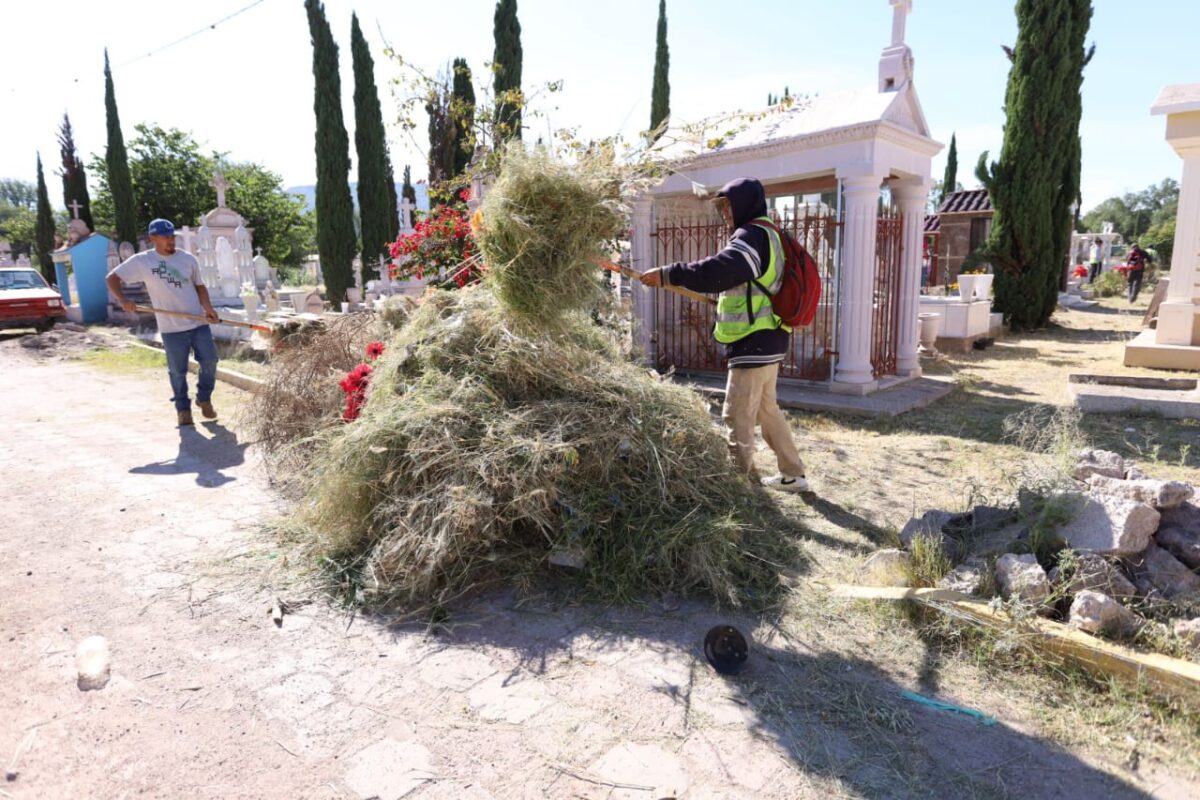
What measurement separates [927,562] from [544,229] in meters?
2.36

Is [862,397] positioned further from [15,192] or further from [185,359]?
[15,192]

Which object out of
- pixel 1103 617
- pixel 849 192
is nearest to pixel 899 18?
pixel 849 192

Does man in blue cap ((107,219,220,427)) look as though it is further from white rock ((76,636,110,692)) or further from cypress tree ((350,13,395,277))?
cypress tree ((350,13,395,277))

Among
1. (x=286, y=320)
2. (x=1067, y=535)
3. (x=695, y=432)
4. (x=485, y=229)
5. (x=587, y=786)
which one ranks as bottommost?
(x=587, y=786)

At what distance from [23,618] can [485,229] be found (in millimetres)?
2756

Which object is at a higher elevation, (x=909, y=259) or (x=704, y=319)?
(x=909, y=259)

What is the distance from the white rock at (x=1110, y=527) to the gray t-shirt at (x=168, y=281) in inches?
274

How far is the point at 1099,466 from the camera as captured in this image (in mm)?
3514

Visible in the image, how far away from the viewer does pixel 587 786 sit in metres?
2.16

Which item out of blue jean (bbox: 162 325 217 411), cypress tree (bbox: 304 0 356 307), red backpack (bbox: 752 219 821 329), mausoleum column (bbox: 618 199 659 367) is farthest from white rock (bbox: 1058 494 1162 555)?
cypress tree (bbox: 304 0 356 307)

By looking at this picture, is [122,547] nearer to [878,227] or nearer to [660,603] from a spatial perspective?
[660,603]

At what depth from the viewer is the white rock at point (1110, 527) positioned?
2.91 metres

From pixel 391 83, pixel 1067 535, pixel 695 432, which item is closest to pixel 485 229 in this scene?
pixel 695 432

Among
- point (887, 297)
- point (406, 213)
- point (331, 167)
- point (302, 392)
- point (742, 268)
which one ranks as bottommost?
point (302, 392)
